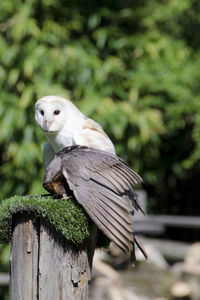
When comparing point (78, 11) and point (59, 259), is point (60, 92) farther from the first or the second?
point (59, 259)

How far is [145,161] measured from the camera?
6.46 meters

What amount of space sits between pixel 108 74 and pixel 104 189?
4154 millimetres

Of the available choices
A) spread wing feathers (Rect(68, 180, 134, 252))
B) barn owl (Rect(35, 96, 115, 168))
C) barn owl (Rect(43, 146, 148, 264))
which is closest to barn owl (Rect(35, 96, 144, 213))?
barn owl (Rect(35, 96, 115, 168))

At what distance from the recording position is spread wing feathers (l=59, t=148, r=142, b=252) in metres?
2.01

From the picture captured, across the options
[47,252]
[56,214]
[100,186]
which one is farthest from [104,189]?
[47,252]

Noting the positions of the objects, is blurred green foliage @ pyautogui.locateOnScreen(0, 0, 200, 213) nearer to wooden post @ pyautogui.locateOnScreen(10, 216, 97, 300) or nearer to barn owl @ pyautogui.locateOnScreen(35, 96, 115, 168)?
barn owl @ pyautogui.locateOnScreen(35, 96, 115, 168)

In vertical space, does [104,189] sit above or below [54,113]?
below

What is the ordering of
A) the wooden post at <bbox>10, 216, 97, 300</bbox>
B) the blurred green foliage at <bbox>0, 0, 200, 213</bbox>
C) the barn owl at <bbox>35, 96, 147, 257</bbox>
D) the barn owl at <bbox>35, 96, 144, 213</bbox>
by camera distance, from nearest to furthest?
1. the wooden post at <bbox>10, 216, 97, 300</bbox>
2. the barn owl at <bbox>35, 96, 147, 257</bbox>
3. the barn owl at <bbox>35, 96, 144, 213</bbox>
4. the blurred green foliage at <bbox>0, 0, 200, 213</bbox>

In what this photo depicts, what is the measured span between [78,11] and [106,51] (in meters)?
0.59

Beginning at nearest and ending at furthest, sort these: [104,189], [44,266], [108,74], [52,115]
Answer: [44,266] < [104,189] < [52,115] < [108,74]

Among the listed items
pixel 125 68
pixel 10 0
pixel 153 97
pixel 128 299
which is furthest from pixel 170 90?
pixel 128 299

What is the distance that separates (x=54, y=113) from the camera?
2818 millimetres

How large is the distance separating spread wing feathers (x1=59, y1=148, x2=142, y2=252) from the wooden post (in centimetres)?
16

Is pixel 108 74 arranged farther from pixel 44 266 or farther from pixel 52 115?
pixel 44 266
